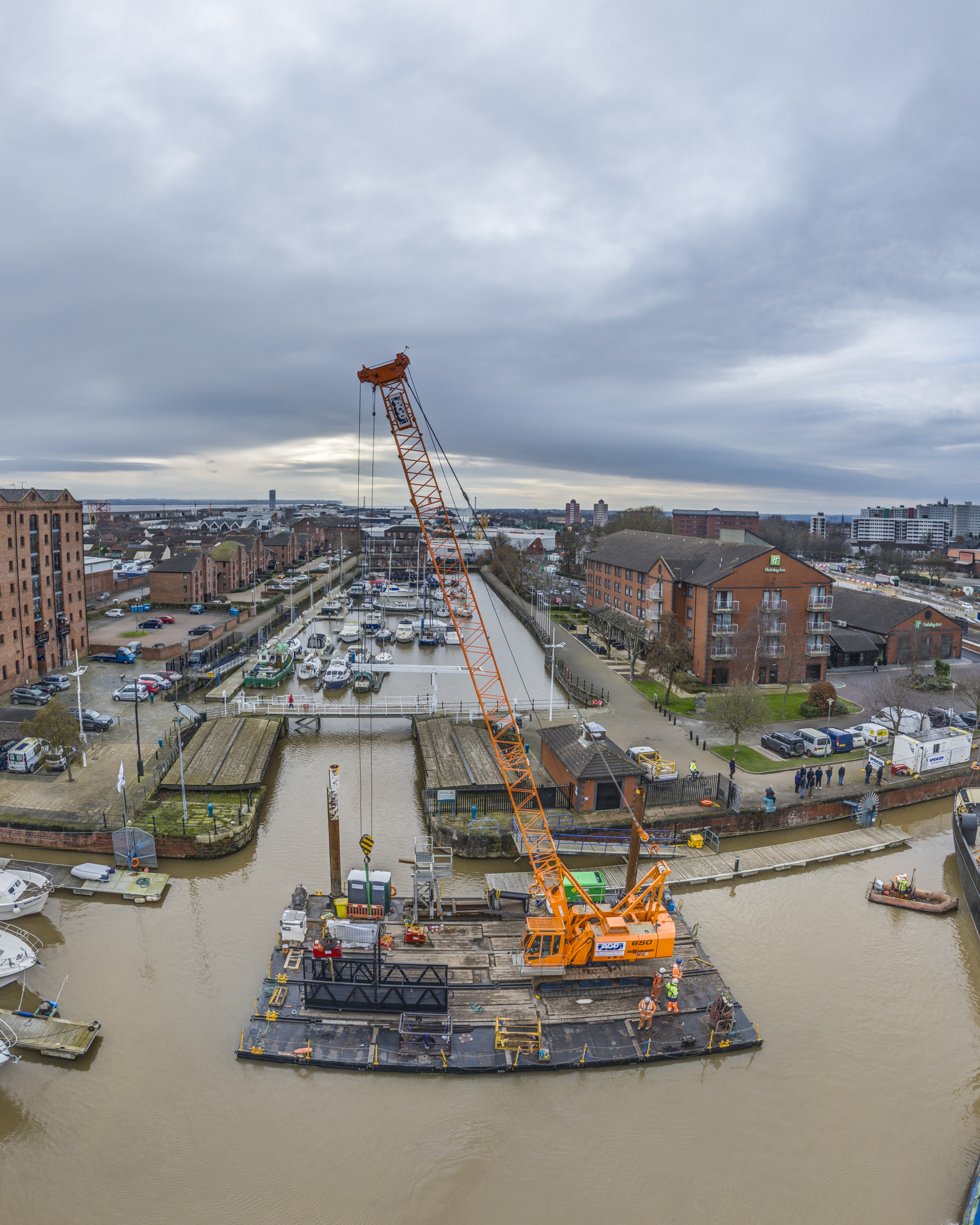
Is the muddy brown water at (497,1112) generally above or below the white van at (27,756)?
below

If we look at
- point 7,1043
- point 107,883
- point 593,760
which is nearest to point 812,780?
point 593,760

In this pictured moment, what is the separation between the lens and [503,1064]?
15.4m

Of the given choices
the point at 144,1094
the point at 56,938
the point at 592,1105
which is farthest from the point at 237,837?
the point at 592,1105

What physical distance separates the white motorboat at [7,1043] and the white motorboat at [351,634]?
43.8m

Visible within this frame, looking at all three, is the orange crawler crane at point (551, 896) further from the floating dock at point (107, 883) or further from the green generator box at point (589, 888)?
the floating dock at point (107, 883)

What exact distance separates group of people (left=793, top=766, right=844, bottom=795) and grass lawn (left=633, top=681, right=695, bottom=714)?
946 centimetres

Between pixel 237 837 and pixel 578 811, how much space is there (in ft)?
40.8

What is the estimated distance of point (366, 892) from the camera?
1964cm

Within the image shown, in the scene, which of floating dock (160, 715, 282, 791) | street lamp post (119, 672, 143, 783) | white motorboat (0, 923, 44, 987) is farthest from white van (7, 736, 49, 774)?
white motorboat (0, 923, 44, 987)

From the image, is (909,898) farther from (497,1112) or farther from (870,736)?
(497,1112)

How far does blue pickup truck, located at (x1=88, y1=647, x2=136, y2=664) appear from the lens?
47188 mm

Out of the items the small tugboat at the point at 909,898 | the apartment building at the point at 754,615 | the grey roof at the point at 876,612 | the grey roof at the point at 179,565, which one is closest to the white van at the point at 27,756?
the small tugboat at the point at 909,898

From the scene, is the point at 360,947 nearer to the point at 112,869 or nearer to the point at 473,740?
the point at 112,869

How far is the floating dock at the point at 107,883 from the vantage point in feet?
72.6
